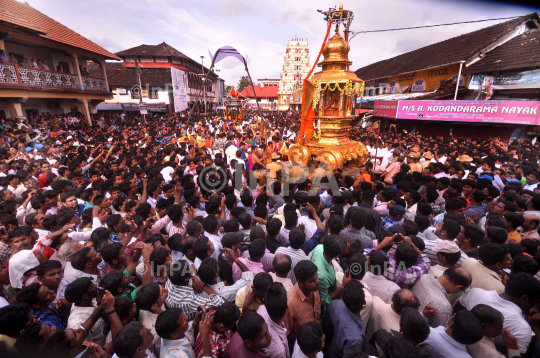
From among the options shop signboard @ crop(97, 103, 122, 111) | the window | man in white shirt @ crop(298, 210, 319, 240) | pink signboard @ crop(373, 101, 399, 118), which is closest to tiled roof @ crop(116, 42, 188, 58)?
shop signboard @ crop(97, 103, 122, 111)

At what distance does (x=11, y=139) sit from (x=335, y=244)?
12915mm

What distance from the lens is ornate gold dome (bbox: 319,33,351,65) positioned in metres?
8.26

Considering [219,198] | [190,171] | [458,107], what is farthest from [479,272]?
[458,107]

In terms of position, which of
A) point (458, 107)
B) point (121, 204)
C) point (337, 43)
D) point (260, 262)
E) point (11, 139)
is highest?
point (337, 43)

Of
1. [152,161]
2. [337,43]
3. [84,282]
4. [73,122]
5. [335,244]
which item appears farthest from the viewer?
[73,122]

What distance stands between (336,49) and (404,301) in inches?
331

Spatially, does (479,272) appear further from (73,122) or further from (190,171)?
(73,122)

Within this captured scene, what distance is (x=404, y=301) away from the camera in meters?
1.99

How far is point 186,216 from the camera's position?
422 centimetres


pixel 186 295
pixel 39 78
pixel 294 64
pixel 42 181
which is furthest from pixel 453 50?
pixel 294 64

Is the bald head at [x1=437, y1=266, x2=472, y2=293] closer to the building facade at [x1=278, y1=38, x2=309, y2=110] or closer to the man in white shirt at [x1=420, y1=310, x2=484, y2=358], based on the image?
the man in white shirt at [x1=420, y1=310, x2=484, y2=358]

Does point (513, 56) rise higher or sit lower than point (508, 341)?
higher

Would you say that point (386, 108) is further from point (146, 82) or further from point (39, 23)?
point (146, 82)

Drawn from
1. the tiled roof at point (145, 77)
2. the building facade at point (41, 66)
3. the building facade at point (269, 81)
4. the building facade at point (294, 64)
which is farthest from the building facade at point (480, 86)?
the building facade at point (269, 81)
